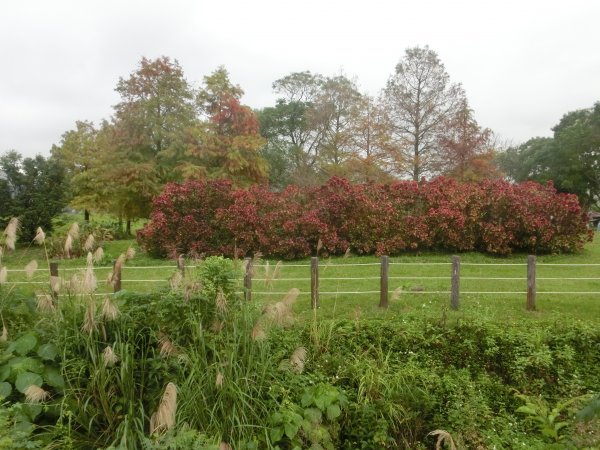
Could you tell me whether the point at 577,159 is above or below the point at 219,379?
above

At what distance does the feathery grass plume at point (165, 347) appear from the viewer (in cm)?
386

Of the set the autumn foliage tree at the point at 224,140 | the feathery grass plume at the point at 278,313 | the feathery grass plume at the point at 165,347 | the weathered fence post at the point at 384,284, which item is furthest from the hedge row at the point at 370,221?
the feathery grass plume at the point at 165,347

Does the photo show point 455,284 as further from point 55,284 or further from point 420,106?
point 420,106

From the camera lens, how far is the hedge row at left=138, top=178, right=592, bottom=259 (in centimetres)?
1395

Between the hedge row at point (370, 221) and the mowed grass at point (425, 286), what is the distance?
20.1 inches

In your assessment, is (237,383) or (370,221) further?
(370,221)

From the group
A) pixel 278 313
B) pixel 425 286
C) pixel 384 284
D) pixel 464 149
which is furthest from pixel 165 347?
pixel 464 149

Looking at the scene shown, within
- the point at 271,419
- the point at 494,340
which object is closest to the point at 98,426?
the point at 271,419

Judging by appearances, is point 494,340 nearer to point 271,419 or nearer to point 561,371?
point 561,371

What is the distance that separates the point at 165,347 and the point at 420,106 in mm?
22324

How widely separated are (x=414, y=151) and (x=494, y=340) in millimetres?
19579

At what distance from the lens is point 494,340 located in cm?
533

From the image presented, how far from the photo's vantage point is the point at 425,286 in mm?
9727

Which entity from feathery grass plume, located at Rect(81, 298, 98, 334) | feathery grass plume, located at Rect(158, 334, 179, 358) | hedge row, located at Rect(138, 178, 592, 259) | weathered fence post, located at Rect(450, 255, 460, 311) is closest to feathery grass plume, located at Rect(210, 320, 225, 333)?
feathery grass plume, located at Rect(158, 334, 179, 358)
